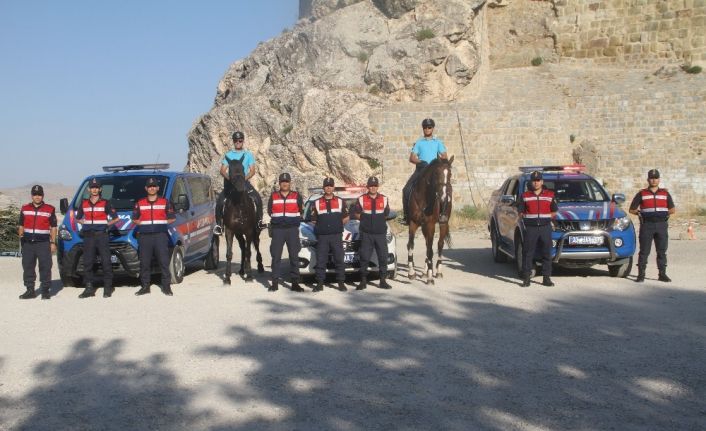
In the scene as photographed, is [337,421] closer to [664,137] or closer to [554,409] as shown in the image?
[554,409]

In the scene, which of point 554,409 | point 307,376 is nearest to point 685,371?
point 554,409

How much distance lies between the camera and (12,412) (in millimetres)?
5172

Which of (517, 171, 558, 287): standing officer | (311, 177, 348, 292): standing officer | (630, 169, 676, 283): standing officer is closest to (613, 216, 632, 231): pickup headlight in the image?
(630, 169, 676, 283): standing officer

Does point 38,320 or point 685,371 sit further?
point 38,320

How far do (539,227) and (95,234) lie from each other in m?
7.08

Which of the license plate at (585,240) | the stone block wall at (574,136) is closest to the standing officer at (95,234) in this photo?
the license plate at (585,240)

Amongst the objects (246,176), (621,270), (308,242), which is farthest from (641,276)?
(246,176)

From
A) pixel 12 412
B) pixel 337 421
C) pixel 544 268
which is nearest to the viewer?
pixel 337 421

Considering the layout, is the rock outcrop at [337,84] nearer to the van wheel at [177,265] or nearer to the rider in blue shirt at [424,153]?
the van wheel at [177,265]

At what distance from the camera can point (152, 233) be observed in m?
11.0

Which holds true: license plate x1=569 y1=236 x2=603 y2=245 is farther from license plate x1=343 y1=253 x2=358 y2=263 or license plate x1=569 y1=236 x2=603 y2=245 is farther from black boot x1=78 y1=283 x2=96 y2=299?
black boot x1=78 y1=283 x2=96 y2=299

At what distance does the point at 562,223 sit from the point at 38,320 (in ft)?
27.1

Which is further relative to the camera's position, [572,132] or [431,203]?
[572,132]

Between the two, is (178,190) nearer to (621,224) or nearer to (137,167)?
(137,167)
